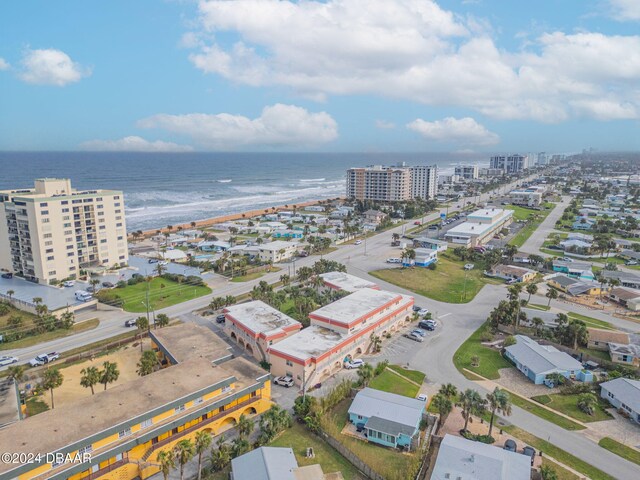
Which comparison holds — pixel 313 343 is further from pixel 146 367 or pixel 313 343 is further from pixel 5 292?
pixel 5 292

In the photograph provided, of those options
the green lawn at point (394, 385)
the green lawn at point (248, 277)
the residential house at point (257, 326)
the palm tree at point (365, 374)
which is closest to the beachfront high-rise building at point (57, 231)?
the green lawn at point (248, 277)

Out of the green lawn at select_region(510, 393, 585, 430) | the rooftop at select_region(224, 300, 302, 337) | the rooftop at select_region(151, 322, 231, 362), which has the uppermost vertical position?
the rooftop at select_region(224, 300, 302, 337)

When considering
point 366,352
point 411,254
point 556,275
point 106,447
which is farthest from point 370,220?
point 106,447

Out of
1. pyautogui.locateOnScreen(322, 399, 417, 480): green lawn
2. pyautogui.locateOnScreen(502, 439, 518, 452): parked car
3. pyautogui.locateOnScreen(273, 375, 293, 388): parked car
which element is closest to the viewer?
pyautogui.locateOnScreen(322, 399, 417, 480): green lawn

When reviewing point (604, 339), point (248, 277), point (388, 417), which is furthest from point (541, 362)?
point (248, 277)

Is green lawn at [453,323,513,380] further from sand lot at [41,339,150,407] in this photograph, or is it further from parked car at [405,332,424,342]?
sand lot at [41,339,150,407]

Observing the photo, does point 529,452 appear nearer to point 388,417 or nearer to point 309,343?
point 388,417

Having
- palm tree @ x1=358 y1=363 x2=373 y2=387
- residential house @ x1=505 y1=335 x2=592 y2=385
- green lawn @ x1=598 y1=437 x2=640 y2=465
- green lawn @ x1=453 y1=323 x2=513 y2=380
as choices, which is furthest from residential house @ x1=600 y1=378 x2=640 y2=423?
palm tree @ x1=358 y1=363 x2=373 y2=387
